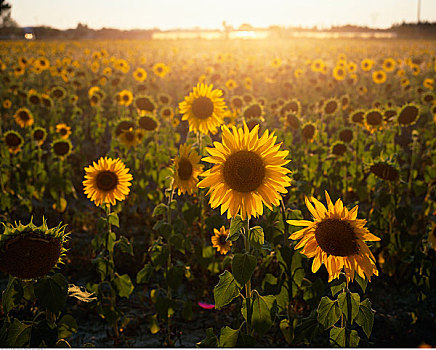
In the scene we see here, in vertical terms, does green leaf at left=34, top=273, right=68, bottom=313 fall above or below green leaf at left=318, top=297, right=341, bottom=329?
above

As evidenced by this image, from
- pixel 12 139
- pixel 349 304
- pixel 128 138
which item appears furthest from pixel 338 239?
pixel 12 139

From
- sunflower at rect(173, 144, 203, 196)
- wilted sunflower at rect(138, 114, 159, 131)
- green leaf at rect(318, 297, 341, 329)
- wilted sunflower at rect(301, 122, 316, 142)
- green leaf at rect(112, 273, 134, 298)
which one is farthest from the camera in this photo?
wilted sunflower at rect(138, 114, 159, 131)

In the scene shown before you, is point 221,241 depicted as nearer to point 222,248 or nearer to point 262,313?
point 222,248

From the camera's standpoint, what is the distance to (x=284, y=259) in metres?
3.02

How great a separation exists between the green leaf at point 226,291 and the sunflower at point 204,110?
2015mm

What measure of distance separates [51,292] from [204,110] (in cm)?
254

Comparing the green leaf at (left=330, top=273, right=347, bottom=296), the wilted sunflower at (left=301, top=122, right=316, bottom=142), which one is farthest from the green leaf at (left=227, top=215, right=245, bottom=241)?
the wilted sunflower at (left=301, top=122, right=316, bottom=142)

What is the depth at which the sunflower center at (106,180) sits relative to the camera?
3.49 metres

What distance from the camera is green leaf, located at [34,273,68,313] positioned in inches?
85.0

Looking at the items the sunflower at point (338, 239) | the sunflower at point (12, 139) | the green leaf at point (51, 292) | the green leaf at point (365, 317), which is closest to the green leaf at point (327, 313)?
the green leaf at point (365, 317)

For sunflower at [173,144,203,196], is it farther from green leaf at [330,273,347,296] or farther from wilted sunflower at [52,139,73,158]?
wilted sunflower at [52,139,73,158]

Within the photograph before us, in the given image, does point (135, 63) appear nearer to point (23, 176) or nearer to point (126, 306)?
point (23, 176)

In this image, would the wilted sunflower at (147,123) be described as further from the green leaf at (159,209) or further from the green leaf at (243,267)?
the green leaf at (243,267)

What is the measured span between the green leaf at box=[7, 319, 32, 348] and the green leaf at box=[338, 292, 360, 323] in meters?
1.75
